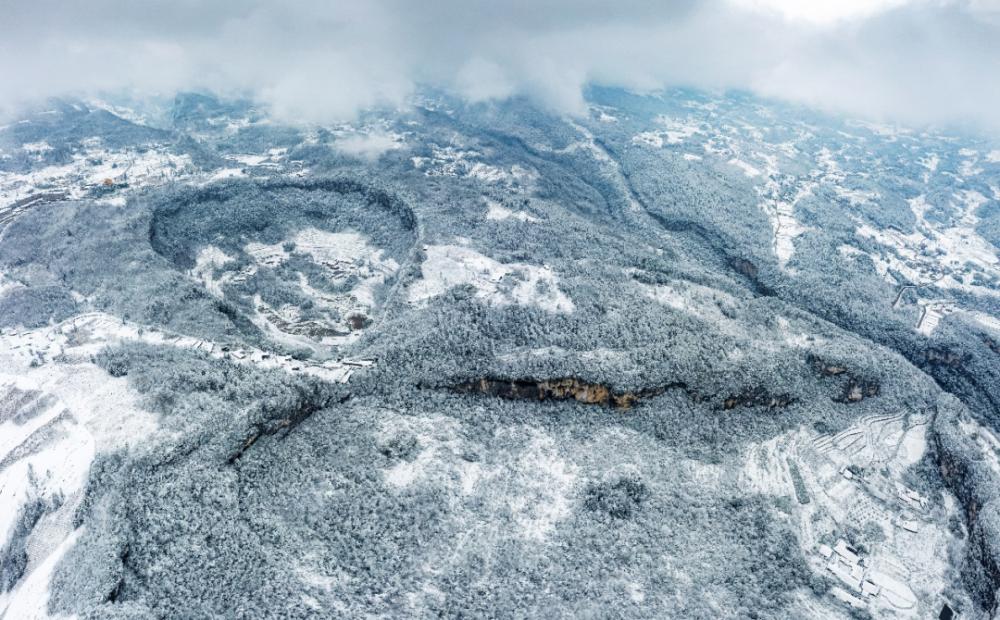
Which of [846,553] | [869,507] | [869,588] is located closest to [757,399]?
[869,507]

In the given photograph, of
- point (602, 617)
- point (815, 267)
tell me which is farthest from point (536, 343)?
point (815, 267)

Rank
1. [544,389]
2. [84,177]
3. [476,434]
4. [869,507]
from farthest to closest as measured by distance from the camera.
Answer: [84,177] → [544,389] → [476,434] → [869,507]

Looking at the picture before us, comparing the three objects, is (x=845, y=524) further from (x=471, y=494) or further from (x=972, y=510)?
(x=471, y=494)

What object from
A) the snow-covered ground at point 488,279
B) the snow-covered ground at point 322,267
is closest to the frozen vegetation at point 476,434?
the snow-covered ground at point 488,279

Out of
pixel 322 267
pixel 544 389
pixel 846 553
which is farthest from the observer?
pixel 322 267

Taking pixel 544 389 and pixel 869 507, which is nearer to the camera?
pixel 869 507

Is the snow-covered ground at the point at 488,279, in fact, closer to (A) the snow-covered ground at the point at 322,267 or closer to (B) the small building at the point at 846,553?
(A) the snow-covered ground at the point at 322,267

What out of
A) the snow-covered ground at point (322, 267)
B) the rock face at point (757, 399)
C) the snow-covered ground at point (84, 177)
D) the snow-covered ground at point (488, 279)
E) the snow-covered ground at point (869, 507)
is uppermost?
the snow-covered ground at point (488, 279)

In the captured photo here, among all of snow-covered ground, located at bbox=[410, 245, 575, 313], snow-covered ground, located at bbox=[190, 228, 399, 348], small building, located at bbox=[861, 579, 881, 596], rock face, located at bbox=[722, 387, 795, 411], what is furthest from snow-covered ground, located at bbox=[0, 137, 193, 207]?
small building, located at bbox=[861, 579, 881, 596]

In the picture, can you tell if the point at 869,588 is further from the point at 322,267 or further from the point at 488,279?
the point at 322,267
